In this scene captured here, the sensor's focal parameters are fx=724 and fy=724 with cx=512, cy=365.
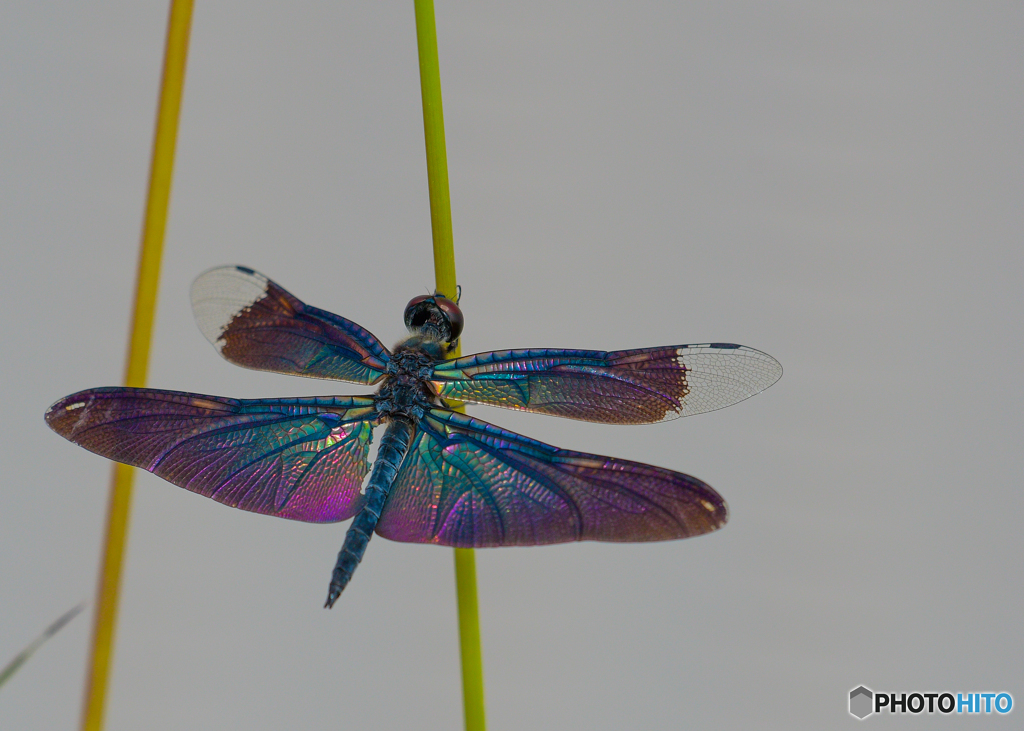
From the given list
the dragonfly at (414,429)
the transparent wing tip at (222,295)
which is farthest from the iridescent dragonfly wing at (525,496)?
the transparent wing tip at (222,295)

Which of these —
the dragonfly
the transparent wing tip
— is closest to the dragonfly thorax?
the dragonfly

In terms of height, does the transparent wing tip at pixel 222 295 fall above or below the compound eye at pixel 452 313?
above

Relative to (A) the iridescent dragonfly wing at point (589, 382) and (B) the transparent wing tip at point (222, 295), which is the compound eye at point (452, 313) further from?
(B) the transparent wing tip at point (222, 295)

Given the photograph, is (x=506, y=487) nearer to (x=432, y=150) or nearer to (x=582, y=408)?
(x=582, y=408)

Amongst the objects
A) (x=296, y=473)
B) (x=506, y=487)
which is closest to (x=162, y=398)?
(x=296, y=473)

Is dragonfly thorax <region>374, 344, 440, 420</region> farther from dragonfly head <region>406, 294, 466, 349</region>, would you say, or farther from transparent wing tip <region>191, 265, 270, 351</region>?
transparent wing tip <region>191, 265, 270, 351</region>

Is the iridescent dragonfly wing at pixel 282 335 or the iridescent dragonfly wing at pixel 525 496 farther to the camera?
the iridescent dragonfly wing at pixel 282 335
